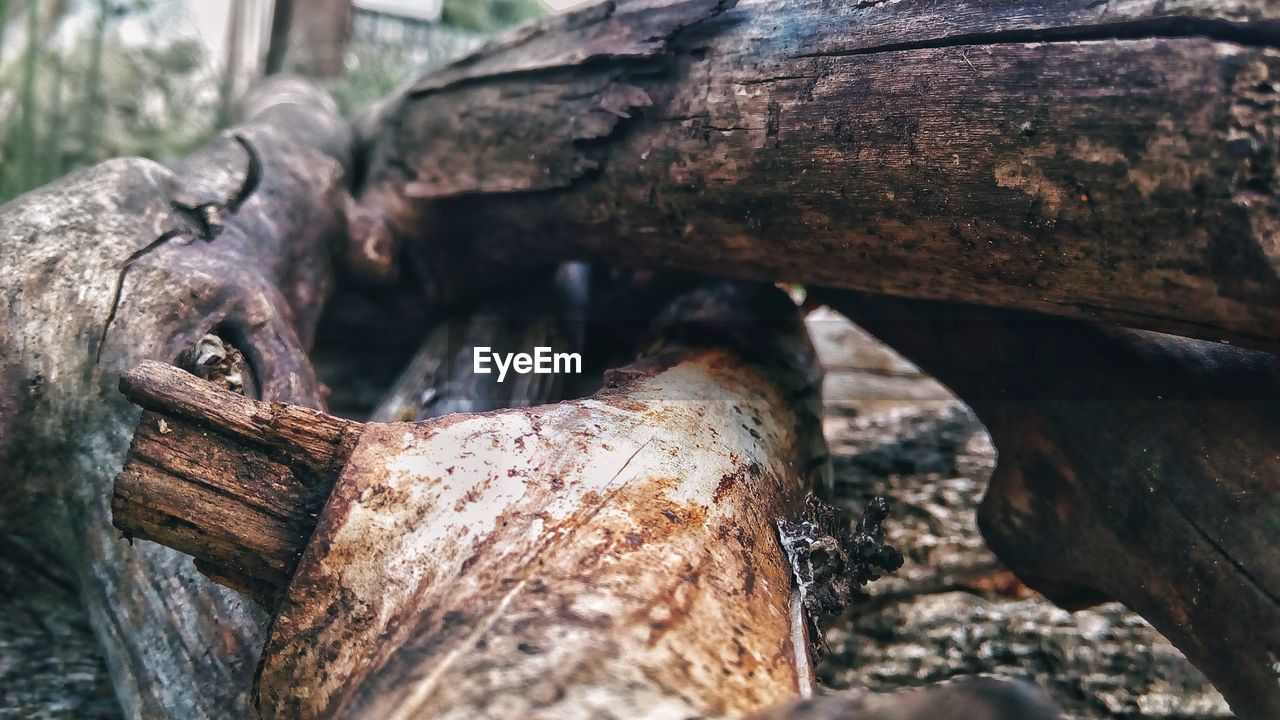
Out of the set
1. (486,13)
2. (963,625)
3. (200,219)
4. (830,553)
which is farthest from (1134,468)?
(486,13)

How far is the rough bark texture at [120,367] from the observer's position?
1517 mm

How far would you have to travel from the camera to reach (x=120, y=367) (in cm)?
164

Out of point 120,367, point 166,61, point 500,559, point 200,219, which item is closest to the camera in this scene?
point 500,559

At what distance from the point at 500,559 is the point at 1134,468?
1.26m

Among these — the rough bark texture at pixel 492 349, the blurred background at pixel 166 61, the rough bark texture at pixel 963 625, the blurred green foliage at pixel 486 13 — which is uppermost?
the blurred green foliage at pixel 486 13

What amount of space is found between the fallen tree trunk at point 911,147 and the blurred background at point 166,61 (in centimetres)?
222

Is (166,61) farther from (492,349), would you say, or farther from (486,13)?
(492,349)

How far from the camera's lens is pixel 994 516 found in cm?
208

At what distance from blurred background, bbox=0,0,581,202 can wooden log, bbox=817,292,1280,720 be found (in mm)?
3082

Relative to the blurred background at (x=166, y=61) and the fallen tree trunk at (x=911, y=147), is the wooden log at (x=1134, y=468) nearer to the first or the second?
the fallen tree trunk at (x=911, y=147)

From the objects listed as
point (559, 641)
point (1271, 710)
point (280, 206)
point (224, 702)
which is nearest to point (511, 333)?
point (280, 206)

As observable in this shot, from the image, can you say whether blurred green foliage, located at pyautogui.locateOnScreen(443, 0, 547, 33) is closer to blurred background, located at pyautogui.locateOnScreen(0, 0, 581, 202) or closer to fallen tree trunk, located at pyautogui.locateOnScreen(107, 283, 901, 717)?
blurred background, located at pyautogui.locateOnScreen(0, 0, 581, 202)

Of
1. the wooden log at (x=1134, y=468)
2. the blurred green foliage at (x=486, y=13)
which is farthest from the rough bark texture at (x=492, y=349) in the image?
the blurred green foliage at (x=486, y=13)

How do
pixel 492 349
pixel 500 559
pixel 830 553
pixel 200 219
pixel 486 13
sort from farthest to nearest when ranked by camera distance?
pixel 486 13 → pixel 492 349 → pixel 200 219 → pixel 830 553 → pixel 500 559
